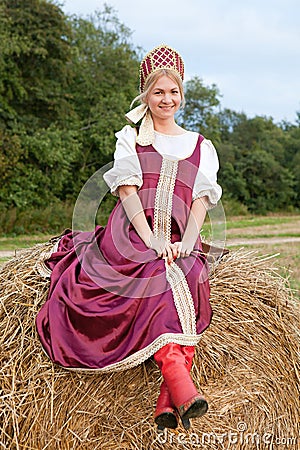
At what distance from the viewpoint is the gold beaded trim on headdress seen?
10.2ft

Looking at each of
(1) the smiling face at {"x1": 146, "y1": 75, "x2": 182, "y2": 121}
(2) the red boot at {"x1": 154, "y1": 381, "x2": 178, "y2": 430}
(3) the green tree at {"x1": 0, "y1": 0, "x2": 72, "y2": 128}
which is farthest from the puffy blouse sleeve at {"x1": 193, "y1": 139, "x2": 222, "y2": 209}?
(3) the green tree at {"x1": 0, "y1": 0, "x2": 72, "y2": 128}

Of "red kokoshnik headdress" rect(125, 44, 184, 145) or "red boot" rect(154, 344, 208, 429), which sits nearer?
"red boot" rect(154, 344, 208, 429)

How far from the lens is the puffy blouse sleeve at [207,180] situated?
123 inches

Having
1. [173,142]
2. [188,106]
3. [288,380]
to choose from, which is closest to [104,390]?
[288,380]

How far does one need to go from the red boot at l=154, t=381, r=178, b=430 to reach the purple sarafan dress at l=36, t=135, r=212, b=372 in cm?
18

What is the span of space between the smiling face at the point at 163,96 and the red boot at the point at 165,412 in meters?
1.40

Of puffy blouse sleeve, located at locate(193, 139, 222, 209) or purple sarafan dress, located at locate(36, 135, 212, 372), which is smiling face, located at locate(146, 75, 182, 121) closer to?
puffy blouse sleeve, located at locate(193, 139, 222, 209)

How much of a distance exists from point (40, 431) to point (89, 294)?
2.03 feet

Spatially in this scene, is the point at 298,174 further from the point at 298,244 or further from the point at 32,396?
the point at 32,396

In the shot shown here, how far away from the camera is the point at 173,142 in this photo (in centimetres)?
323

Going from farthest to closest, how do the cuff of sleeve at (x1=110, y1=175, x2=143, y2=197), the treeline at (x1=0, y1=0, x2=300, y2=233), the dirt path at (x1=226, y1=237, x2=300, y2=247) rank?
the treeline at (x1=0, y1=0, x2=300, y2=233) → the dirt path at (x1=226, y1=237, x2=300, y2=247) → the cuff of sleeve at (x1=110, y1=175, x2=143, y2=197)

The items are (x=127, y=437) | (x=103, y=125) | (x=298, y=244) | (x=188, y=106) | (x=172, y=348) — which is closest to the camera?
(x=172, y=348)

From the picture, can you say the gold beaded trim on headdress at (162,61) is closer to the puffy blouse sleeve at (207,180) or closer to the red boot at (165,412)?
the puffy blouse sleeve at (207,180)

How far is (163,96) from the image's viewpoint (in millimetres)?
3135
